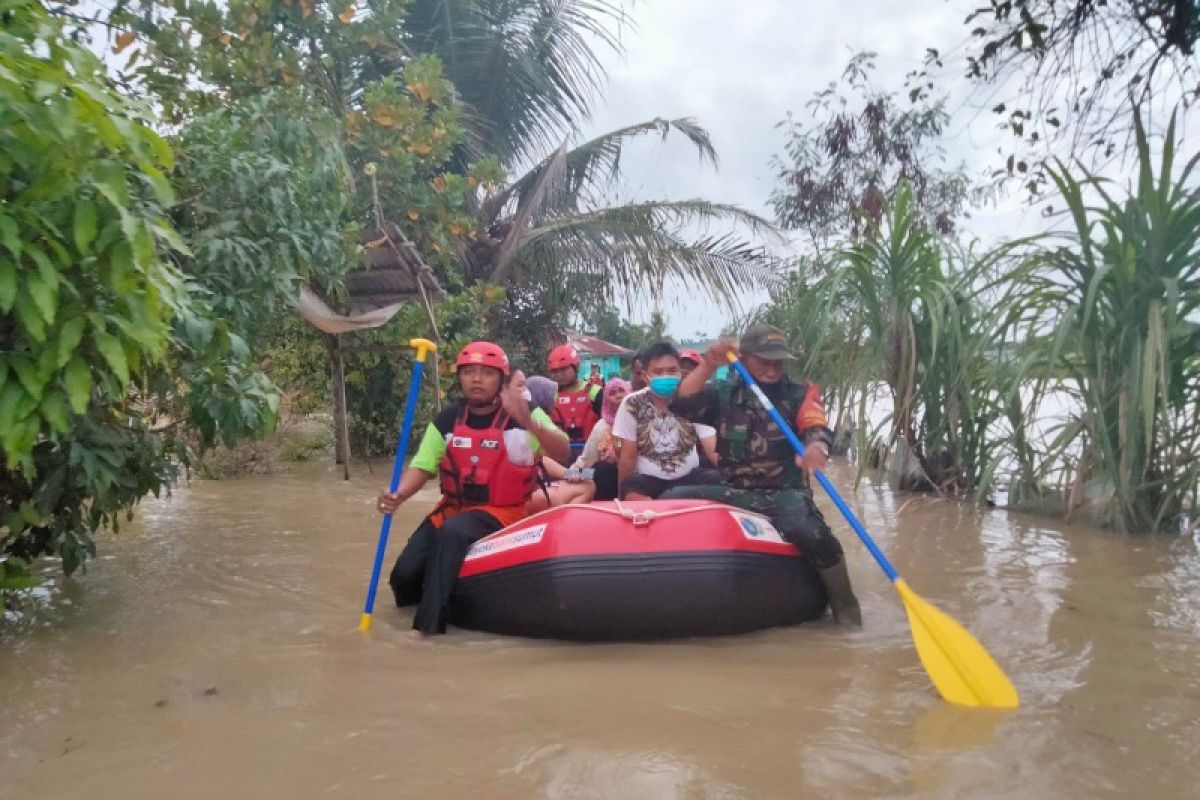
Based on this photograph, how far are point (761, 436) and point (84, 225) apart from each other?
2858mm

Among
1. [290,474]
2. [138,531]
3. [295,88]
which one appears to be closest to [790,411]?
[138,531]

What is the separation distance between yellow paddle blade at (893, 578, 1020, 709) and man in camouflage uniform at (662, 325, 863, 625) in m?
0.79

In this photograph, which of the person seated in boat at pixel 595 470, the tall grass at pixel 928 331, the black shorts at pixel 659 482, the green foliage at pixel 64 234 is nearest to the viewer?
the green foliage at pixel 64 234

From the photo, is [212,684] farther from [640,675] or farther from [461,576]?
[640,675]

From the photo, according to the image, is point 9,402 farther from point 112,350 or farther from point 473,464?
point 473,464

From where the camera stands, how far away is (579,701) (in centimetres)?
327

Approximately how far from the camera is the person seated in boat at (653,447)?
16.1 feet

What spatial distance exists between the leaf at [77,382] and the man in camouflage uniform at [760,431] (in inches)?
99.8

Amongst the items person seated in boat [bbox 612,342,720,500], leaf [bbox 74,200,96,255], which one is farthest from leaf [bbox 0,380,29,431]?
person seated in boat [bbox 612,342,720,500]

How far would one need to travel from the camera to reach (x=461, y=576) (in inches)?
166

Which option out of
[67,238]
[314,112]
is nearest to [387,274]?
[314,112]

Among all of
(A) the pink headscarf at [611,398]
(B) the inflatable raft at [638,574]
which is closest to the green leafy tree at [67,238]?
(B) the inflatable raft at [638,574]

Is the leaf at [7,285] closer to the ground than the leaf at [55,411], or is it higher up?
higher up

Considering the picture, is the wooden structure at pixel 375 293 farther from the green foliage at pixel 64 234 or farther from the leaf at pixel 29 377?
the leaf at pixel 29 377
